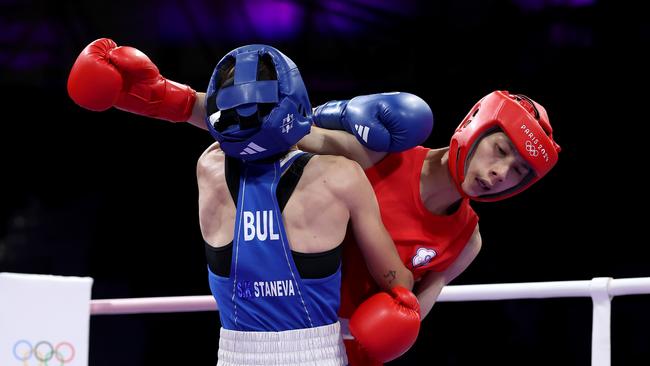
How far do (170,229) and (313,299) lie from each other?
3.68 m

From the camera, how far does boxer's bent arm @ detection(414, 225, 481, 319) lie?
2223 millimetres

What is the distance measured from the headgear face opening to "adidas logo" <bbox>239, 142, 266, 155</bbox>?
53 cm

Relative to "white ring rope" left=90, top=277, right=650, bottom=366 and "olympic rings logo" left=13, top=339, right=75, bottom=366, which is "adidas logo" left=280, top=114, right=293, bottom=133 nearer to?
"white ring rope" left=90, top=277, right=650, bottom=366

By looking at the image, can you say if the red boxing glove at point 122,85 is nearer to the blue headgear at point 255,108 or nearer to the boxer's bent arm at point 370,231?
the blue headgear at point 255,108

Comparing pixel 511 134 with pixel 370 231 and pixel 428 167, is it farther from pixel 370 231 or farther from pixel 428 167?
pixel 370 231

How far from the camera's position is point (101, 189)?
543cm

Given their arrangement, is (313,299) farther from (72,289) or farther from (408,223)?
(72,289)

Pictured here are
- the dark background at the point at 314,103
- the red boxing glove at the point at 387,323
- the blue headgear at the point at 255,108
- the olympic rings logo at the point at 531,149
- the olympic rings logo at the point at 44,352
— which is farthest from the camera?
the dark background at the point at 314,103

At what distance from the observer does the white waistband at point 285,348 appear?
1830 mm

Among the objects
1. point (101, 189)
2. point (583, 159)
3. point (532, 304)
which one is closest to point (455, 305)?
point (532, 304)

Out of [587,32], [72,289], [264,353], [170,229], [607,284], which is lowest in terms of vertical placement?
[264,353]

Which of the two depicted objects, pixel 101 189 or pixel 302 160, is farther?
pixel 101 189

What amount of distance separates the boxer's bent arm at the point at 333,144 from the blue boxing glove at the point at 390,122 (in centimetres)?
6

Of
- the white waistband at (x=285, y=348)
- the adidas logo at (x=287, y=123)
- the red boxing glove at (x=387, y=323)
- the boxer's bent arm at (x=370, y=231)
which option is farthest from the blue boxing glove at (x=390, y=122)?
the white waistband at (x=285, y=348)
